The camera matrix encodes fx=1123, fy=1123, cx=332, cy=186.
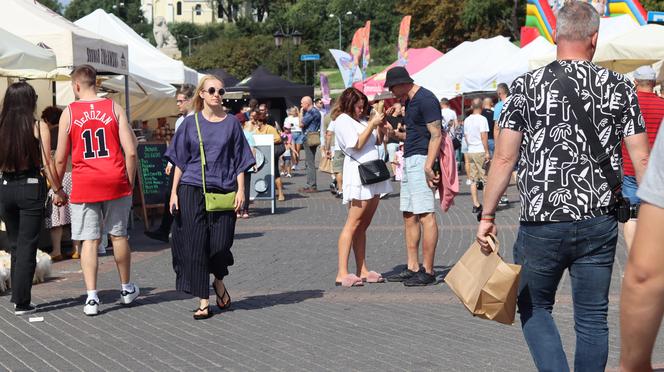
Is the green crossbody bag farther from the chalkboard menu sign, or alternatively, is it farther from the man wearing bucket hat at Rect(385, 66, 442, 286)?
the chalkboard menu sign

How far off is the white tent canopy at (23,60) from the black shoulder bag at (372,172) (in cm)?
386

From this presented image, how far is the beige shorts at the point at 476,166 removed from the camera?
17516 millimetres

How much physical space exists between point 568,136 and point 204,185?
3962 millimetres

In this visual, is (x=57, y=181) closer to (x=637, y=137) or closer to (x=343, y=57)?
(x=637, y=137)

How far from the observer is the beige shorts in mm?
17516

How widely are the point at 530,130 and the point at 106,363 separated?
3092 mm

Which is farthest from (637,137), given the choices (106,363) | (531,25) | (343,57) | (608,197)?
(343,57)

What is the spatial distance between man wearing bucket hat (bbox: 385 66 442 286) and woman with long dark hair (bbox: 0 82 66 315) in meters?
2.85

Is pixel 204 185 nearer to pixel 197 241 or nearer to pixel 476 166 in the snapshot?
pixel 197 241

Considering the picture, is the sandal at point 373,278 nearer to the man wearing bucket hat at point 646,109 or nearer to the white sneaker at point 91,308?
the man wearing bucket hat at point 646,109

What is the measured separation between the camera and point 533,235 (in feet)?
15.3

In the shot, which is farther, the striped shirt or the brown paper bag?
the striped shirt

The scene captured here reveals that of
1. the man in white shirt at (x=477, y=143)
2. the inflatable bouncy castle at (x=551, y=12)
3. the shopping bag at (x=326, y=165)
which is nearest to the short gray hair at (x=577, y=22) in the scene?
the man in white shirt at (x=477, y=143)

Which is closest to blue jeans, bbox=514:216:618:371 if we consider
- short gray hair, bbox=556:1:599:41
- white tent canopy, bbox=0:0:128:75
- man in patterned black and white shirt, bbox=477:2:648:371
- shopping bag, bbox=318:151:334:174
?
man in patterned black and white shirt, bbox=477:2:648:371
